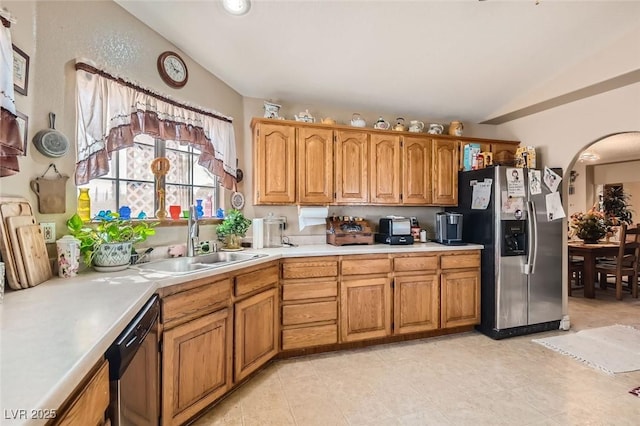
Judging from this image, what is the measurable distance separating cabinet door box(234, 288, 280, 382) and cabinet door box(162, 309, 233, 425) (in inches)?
3.6

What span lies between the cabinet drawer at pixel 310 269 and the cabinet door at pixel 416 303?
67 cm

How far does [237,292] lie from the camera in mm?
2080

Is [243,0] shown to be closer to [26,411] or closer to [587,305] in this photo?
[26,411]

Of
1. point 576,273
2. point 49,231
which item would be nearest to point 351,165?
point 49,231

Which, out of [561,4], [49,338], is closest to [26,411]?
[49,338]

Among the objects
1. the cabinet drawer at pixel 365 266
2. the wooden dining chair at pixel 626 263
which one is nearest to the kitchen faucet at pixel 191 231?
the cabinet drawer at pixel 365 266

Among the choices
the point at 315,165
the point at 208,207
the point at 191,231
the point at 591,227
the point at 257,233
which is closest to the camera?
the point at 191,231

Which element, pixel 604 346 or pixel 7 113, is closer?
pixel 7 113

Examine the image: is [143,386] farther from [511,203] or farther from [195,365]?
[511,203]

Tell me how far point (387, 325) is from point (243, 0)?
288 centimetres

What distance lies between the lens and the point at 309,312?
8.65ft

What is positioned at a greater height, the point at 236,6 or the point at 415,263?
the point at 236,6

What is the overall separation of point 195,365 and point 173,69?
2.12m

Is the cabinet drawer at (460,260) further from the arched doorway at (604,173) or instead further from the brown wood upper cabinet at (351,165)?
the arched doorway at (604,173)
